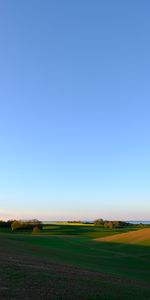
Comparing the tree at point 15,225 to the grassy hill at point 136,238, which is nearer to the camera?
the grassy hill at point 136,238

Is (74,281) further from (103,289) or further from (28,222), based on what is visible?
(28,222)

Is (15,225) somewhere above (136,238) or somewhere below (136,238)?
above

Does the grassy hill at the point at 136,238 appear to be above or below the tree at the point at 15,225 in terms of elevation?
below

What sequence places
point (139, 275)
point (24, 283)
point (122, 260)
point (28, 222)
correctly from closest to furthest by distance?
point (24, 283) < point (139, 275) < point (122, 260) < point (28, 222)

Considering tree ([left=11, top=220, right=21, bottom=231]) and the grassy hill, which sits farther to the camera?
tree ([left=11, top=220, right=21, bottom=231])

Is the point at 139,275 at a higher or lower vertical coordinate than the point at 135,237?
lower

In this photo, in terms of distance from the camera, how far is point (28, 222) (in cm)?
11044

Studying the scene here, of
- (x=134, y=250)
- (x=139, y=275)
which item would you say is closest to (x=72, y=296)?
(x=139, y=275)

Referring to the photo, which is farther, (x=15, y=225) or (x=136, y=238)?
(x=15, y=225)

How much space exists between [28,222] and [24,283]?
314 feet

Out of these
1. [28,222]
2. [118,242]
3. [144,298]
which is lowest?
[144,298]

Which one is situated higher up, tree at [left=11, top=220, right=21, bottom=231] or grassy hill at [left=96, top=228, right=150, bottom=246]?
tree at [left=11, top=220, right=21, bottom=231]

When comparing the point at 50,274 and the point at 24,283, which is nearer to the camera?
the point at 24,283

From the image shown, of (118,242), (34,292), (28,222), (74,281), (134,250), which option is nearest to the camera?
(34,292)
